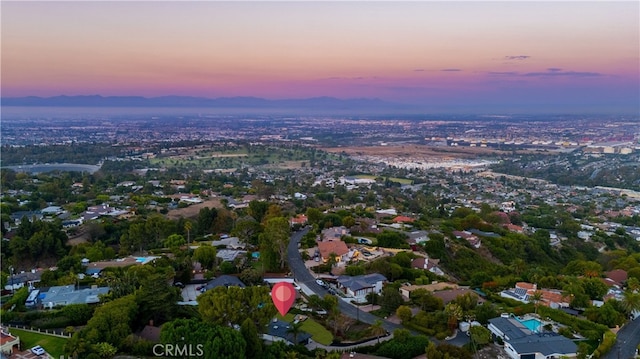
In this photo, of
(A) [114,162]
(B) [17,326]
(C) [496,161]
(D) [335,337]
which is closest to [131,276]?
(B) [17,326]

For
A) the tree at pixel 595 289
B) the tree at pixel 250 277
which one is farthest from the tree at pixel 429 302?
the tree at pixel 595 289

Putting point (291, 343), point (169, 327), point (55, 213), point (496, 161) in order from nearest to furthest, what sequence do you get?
point (169, 327) < point (291, 343) < point (55, 213) < point (496, 161)

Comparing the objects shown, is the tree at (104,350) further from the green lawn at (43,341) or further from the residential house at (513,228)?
the residential house at (513,228)

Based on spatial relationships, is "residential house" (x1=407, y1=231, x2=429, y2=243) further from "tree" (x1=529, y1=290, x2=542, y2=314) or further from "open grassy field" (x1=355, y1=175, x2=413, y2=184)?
"open grassy field" (x1=355, y1=175, x2=413, y2=184)

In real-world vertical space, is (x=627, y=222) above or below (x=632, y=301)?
below

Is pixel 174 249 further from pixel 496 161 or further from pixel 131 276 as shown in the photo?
pixel 496 161

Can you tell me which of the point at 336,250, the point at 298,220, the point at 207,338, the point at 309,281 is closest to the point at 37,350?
the point at 207,338

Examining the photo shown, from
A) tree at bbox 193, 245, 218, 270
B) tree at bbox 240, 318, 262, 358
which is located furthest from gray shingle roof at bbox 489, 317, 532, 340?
tree at bbox 193, 245, 218, 270

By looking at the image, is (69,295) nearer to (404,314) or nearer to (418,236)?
(404,314)
